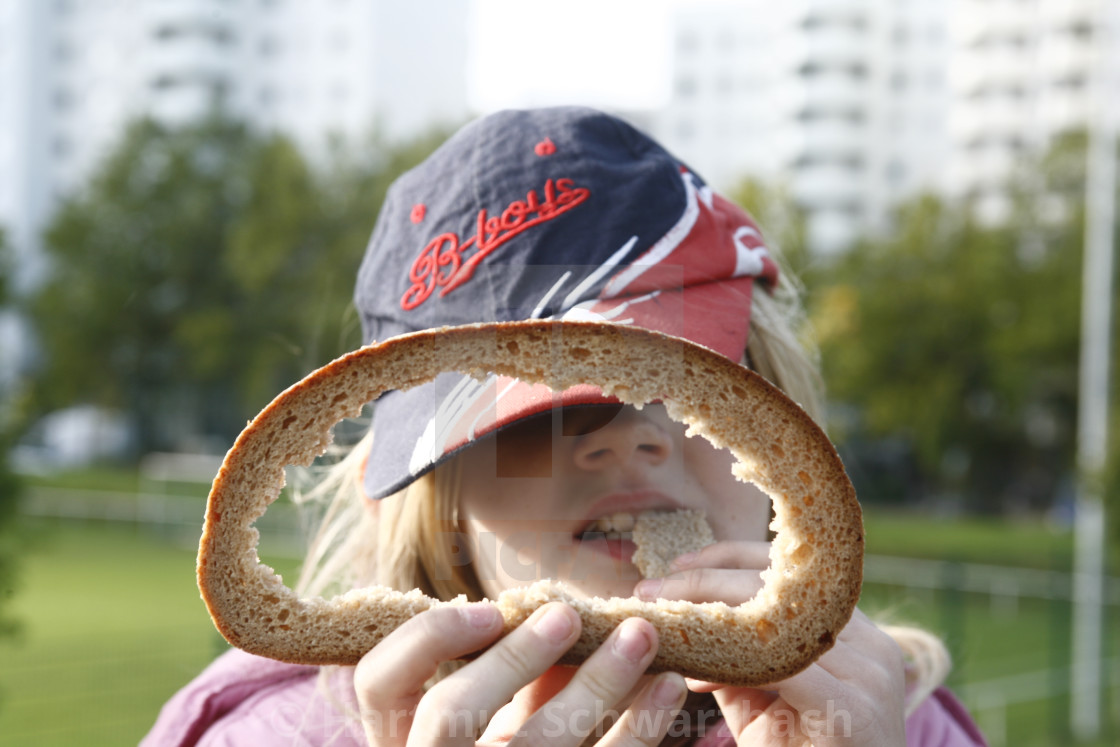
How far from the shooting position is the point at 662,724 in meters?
1.22

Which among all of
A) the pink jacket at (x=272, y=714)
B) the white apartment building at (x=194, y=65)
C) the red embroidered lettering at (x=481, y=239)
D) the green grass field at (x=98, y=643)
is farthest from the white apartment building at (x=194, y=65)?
the red embroidered lettering at (x=481, y=239)

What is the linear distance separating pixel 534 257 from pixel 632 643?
2.05 feet

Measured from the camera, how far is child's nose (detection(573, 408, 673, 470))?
1427mm

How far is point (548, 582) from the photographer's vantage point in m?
1.24

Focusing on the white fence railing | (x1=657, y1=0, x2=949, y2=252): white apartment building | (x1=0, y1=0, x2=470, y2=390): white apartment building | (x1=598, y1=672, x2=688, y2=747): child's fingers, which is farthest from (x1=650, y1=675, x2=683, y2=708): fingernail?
(x1=657, y1=0, x2=949, y2=252): white apartment building

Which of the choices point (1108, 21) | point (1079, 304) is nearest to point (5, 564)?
point (1108, 21)

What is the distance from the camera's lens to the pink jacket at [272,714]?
5.68 ft

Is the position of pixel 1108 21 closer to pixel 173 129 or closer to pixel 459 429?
pixel 459 429

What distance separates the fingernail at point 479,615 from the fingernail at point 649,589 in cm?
23

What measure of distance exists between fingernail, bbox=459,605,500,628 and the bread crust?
32 millimetres

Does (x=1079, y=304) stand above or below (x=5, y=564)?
below

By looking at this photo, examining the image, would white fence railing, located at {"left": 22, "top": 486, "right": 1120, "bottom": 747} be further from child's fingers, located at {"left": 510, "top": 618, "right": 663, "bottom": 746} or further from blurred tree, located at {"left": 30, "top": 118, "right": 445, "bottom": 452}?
blurred tree, located at {"left": 30, "top": 118, "right": 445, "bottom": 452}

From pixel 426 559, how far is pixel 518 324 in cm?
83

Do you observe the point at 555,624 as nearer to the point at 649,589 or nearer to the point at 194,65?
the point at 649,589
